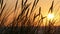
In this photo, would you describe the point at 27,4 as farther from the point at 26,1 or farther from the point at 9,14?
the point at 9,14

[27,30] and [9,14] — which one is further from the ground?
[9,14]

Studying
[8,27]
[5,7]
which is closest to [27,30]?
[8,27]

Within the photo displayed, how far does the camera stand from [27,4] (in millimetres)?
2090

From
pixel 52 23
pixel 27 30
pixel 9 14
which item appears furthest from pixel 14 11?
pixel 52 23

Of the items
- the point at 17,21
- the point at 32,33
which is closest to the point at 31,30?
the point at 32,33

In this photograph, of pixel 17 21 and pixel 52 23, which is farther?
pixel 52 23

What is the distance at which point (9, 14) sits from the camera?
2.10 metres

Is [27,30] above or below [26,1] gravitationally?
below

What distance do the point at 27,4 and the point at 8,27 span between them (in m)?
0.32

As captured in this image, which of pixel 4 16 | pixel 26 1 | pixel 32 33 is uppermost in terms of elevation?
pixel 26 1

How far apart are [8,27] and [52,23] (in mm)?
563

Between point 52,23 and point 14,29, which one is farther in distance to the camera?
point 52,23

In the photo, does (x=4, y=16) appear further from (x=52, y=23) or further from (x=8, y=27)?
(x=52, y=23)

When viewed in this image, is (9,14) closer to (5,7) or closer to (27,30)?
(5,7)
